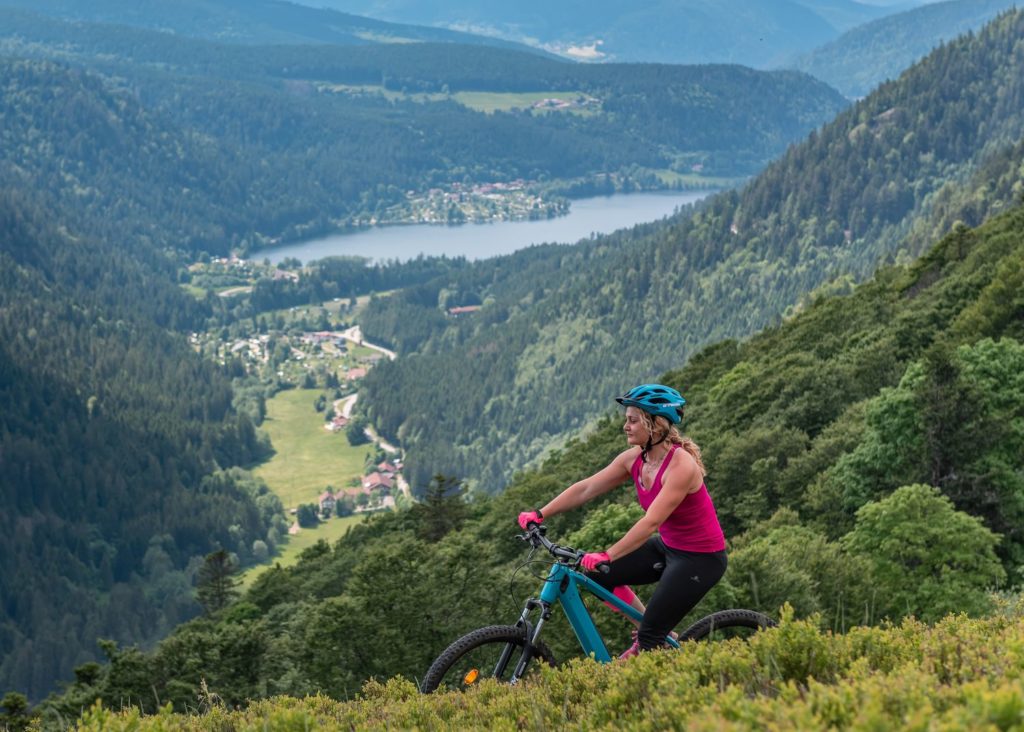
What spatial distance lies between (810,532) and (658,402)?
88.8ft

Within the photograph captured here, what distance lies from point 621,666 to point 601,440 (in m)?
88.0

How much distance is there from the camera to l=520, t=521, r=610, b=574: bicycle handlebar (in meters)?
14.2

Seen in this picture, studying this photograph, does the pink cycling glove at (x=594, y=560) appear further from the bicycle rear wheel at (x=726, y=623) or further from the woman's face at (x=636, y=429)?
the bicycle rear wheel at (x=726, y=623)

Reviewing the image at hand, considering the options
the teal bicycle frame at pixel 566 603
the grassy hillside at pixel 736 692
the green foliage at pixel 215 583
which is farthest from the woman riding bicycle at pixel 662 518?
the green foliage at pixel 215 583

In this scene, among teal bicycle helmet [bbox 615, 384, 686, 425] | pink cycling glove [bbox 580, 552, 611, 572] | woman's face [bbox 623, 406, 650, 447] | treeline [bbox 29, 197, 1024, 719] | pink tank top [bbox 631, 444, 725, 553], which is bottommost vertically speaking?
treeline [bbox 29, 197, 1024, 719]

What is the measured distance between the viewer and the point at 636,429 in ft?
46.2

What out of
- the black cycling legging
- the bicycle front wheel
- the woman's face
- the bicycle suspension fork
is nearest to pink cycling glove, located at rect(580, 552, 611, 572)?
the bicycle suspension fork

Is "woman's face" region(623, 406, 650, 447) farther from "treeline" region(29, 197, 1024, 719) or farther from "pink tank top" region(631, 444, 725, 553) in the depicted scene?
"treeline" region(29, 197, 1024, 719)

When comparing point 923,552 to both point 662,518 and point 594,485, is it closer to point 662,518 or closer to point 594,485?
point 594,485

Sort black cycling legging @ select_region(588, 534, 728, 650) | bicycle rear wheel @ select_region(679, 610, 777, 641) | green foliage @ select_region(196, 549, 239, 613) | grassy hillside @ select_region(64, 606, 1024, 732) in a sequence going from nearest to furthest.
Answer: grassy hillside @ select_region(64, 606, 1024, 732) → black cycling legging @ select_region(588, 534, 728, 650) → bicycle rear wheel @ select_region(679, 610, 777, 641) → green foliage @ select_region(196, 549, 239, 613)

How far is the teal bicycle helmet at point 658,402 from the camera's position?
46.3 ft

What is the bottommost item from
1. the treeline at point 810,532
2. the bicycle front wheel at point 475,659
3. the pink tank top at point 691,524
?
the treeline at point 810,532

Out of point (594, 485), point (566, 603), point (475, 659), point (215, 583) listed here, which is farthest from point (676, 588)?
point (215, 583)

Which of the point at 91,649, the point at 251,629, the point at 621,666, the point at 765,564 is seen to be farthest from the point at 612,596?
the point at 91,649
